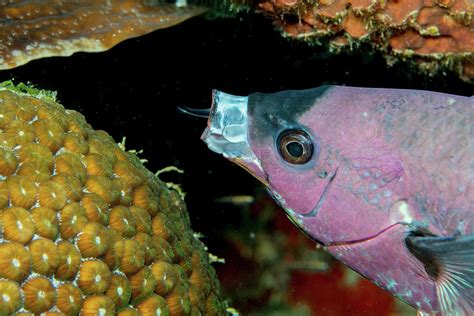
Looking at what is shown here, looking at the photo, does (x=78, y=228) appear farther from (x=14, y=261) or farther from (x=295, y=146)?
(x=295, y=146)

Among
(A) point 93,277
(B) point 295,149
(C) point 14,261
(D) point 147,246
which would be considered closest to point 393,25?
(B) point 295,149

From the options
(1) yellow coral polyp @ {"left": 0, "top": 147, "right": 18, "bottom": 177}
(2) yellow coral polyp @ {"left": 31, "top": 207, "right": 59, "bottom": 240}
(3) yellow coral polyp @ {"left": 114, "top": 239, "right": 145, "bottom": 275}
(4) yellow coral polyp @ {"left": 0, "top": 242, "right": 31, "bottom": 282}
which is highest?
(1) yellow coral polyp @ {"left": 0, "top": 147, "right": 18, "bottom": 177}

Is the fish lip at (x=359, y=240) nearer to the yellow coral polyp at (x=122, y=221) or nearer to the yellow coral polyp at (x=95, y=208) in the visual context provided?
the yellow coral polyp at (x=122, y=221)

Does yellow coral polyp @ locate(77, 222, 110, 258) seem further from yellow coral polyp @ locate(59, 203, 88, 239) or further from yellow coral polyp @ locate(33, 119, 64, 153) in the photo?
yellow coral polyp @ locate(33, 119, 64, 153)

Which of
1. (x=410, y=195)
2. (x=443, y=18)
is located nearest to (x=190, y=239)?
(x=410, y=195)

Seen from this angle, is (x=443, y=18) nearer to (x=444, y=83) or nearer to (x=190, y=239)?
(x=444, y=83)

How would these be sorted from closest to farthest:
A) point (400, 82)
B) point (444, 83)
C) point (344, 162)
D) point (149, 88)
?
point (344, 162)
point (444, 83)
point (400, 82)
point (149, 88)

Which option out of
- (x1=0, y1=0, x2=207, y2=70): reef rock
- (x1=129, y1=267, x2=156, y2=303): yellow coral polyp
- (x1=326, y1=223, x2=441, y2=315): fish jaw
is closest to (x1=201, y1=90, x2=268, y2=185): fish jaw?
(x1=326, y1=223, x2=441, y2=315): fish jaw

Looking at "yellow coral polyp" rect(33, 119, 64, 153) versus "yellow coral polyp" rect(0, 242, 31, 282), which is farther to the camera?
"yellow coral polyp" rect(33, 119, 64, 153)
